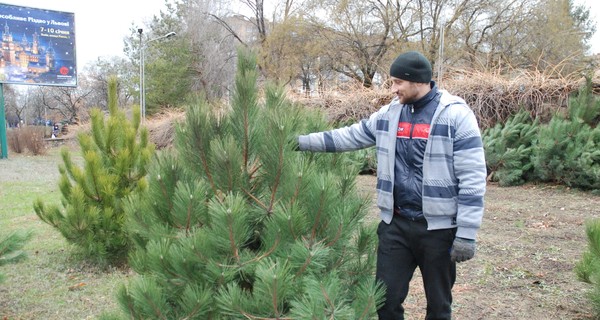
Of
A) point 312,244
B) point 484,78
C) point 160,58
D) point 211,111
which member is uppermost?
point 160,58

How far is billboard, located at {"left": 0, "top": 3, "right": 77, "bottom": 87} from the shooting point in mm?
18375

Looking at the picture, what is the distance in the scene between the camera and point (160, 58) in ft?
115

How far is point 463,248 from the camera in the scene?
220 cm

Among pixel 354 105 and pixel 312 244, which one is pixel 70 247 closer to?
pixel 312 244

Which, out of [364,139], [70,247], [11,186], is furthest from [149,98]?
[364,139]

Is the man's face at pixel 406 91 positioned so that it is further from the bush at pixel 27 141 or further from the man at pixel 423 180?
the bush at pixel 27 141

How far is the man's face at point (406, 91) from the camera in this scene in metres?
2.38

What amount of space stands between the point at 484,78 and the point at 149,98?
2794cm

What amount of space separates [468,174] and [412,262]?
58cm

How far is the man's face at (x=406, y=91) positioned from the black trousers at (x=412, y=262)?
613 millimetres

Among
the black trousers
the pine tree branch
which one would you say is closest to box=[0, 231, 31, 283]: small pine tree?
the pine tree branch

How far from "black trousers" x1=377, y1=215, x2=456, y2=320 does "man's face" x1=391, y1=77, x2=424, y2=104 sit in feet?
2.01

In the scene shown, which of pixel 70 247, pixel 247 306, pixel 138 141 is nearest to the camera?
pixel 247 306

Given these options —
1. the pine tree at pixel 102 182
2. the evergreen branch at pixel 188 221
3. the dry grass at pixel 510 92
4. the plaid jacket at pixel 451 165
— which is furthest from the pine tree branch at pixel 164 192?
the dry grass at pixel 510 92
